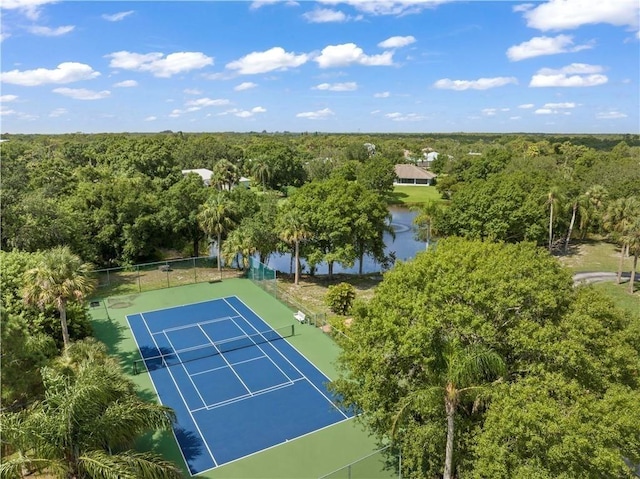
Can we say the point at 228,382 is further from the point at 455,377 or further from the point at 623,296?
the point at 623,296

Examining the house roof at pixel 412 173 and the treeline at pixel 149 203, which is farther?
the house roof at pixel 412 173

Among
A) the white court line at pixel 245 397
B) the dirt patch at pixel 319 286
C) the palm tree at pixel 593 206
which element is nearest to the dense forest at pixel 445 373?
the white court line at pixel 245 397

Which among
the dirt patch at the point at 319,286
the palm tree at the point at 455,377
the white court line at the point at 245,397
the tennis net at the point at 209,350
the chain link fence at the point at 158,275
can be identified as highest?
the palm tree at the point at 455,377

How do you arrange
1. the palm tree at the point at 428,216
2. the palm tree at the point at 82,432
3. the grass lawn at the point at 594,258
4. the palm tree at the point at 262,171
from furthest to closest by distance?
the palm tree at the point at 262,171, the palm tree at the point at 428,216, the grass lawn at the point at 594,258, the palm tree at the point at 82,432

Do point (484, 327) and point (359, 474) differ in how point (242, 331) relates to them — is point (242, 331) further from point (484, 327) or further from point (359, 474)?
point (484, 327)

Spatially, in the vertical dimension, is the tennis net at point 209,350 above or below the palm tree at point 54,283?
below

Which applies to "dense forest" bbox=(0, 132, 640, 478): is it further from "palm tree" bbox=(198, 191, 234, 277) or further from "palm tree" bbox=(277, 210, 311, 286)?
"palm tree" bbox=(277, 210, 311, 286)

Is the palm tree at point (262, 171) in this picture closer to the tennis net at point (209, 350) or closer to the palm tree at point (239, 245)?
the palm tree at point (239, 245)
